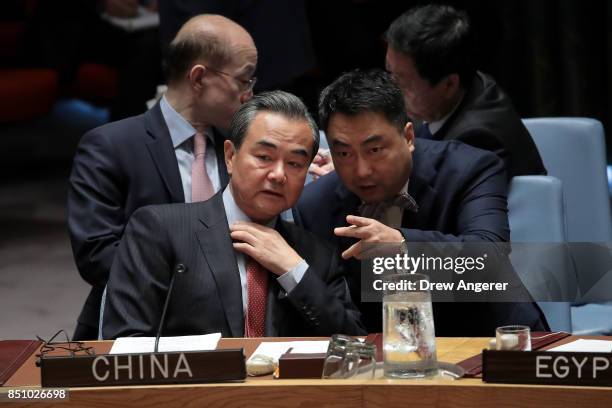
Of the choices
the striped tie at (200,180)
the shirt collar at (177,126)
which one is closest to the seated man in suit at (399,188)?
the striped tie at (200,180)

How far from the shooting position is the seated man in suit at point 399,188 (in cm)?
285

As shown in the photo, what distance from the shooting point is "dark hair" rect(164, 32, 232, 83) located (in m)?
3.50

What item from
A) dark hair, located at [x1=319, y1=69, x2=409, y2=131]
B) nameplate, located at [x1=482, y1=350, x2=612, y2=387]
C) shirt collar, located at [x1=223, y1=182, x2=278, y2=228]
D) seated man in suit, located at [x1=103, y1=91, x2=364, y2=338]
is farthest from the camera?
dark hair, located at [x1=319, y1=69, x2=409, y2=131]

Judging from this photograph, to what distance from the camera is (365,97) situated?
114 inches

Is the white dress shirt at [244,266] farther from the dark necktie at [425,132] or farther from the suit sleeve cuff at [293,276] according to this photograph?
the dark necktie at [425,132]

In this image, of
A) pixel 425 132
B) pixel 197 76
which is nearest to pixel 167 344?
pixel 197 76

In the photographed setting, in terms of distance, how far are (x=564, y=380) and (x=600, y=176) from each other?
1533 mm

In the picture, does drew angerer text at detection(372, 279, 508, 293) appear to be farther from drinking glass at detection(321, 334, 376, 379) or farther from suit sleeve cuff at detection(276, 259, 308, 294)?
suit sleeve cuff at detection(276, 259, 308, 294)

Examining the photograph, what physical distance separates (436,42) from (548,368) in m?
1.63

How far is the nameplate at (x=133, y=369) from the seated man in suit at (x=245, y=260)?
43cm

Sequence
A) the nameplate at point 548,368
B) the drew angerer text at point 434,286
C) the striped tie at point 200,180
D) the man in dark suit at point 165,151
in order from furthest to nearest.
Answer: the striped tie at point 200,180 < the man in dark suit at point 165,151 < the drew angerer text at point 434,286 < the nameplate at point 548,368

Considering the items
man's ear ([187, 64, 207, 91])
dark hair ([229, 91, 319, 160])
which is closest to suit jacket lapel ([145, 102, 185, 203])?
man's ear ([187, 64, 207, 91])

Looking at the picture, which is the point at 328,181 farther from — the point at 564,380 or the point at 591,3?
the point at 591,3

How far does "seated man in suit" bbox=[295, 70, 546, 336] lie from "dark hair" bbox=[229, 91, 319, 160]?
13cm
